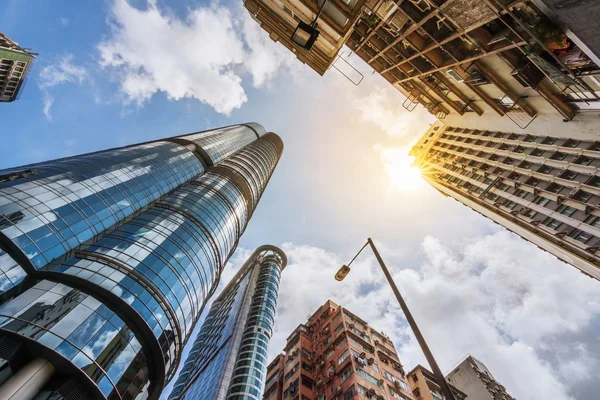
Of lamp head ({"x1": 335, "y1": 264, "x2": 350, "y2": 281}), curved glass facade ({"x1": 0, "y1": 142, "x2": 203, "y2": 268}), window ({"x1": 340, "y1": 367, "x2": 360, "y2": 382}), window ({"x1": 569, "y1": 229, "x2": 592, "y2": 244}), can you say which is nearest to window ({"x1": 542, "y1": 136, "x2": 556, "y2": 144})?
window ({"x1": 569, "y1": 229, "x2": 592, "y2": 244})

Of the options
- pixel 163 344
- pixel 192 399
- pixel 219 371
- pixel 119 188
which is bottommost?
pixel 192 399

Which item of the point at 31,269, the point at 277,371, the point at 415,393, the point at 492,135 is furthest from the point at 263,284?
the point at 492,135

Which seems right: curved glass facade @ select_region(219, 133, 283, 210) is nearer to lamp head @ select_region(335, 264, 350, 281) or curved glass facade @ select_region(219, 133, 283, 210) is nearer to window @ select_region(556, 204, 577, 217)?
window @ select_region(556, 204, 577, 217)

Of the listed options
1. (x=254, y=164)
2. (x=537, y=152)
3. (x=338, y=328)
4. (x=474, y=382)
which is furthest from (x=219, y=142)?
(x=474, y=382)

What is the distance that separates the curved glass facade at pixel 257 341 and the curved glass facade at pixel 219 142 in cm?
4020

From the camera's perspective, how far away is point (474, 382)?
174 ft

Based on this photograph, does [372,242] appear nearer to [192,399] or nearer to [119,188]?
[119,188]

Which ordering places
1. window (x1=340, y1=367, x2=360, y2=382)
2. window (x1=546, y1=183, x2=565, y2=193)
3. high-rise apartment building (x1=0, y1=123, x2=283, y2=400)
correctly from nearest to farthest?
high-rise apartment building (x1=0, y1=123, x2=283, y2=400), window (x1=546, y1=183, x2=565, y2=193), window (x1=340, y1=367, x2=360, y2=382)

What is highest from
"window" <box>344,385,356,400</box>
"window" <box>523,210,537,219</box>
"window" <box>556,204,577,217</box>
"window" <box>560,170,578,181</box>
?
"window" <box>560,170,578,181</box>

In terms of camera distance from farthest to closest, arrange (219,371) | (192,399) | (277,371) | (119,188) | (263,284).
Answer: (263,284)
(192,399)
(219,371)
(277,371)
(119,188)

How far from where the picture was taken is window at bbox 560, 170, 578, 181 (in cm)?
2455

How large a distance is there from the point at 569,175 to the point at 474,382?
4546cm

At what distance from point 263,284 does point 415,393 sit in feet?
181

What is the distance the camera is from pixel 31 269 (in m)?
27.3
